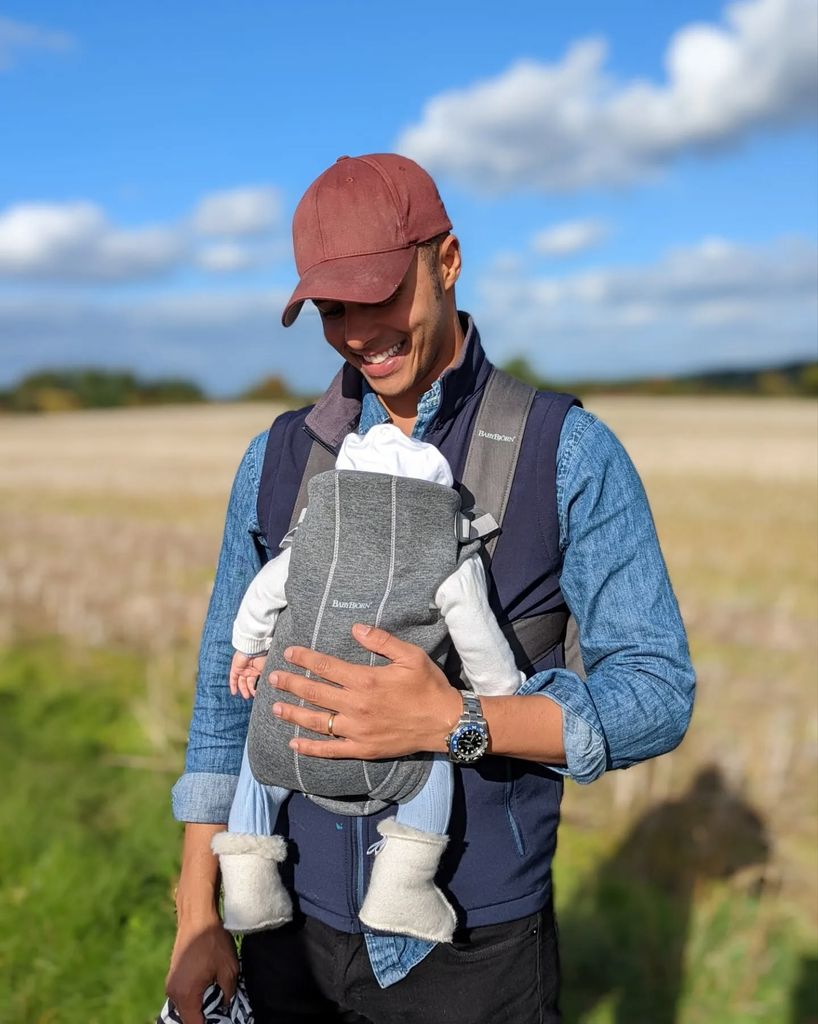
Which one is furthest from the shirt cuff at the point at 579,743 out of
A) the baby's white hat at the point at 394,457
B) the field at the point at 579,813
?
the field at the point at 579,813

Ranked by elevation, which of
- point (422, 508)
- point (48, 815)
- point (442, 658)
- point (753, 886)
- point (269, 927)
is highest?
point (422, 508)

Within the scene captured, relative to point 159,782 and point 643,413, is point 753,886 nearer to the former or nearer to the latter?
point 159,782

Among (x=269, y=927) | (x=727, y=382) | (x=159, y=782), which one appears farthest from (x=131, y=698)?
(x=727, y=382)

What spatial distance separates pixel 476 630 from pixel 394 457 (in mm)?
387

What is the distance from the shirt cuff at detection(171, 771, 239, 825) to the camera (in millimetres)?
2352

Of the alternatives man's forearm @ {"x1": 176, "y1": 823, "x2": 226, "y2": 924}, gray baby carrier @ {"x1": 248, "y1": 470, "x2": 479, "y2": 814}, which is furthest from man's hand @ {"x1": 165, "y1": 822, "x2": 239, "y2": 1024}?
gray baby carrier @ {"x1": 248, "y1": 470, "x2": 479, "y2": 814}

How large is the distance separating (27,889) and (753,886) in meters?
3.87

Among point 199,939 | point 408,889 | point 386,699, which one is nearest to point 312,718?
point 386,699

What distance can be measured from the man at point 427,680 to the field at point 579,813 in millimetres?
2183

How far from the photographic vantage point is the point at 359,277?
1.99 m

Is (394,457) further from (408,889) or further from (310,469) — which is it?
(408,889)

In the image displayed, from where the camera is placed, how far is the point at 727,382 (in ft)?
176

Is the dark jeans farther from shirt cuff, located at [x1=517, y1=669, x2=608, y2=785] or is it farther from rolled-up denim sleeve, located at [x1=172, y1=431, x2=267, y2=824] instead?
shirt cuff, located at [x1=517, y1=669, x2=608, y2=785]

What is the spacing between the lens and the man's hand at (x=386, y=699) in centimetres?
188
